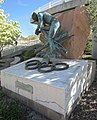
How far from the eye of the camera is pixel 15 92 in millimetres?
5039

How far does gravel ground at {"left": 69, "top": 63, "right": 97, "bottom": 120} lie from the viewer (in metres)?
3.91

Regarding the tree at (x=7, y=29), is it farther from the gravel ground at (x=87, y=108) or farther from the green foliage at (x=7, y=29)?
the gravel ground at (x=87, y=108)

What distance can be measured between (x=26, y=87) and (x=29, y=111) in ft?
2.15

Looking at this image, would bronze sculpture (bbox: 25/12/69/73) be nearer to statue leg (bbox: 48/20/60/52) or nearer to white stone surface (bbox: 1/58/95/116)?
statue leg (bbox: 48/20/60/52)

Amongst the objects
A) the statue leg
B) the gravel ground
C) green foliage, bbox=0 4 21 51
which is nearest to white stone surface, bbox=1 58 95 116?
the gravel ground

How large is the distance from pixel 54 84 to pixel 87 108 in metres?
1.20

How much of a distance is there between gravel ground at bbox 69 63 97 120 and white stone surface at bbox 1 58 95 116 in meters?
0.24

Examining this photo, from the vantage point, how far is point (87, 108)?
167 inches

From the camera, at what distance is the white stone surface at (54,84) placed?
3697 millimetres

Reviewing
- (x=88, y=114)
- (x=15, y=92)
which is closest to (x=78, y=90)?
(x=88, y=114)

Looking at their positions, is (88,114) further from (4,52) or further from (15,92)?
(4,52)

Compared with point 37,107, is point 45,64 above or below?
above

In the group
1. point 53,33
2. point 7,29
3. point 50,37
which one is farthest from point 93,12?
point 7,29

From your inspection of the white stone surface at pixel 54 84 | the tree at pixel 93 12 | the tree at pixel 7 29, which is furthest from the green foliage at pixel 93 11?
the tree at pixel 7 29
